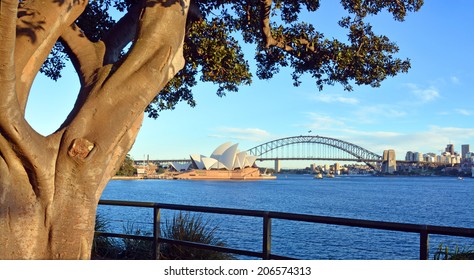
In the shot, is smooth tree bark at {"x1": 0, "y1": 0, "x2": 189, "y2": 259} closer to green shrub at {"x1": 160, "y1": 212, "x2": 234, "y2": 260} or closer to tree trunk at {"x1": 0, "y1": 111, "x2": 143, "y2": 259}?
tree trunk at {"x1": 0, "y1": 111, "x2": 143, "y2": 259}

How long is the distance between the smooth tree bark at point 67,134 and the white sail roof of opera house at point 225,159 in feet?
355

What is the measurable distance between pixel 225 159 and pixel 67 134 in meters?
113

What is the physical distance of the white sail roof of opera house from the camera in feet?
376

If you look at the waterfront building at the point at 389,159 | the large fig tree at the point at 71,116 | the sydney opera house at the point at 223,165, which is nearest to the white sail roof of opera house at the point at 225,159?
the sydney opera house at the point at 223,165

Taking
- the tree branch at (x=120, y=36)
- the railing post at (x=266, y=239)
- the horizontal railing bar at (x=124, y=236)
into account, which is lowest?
the horizontal railing bar at (x=124, y=236)

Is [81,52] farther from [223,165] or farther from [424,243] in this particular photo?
[223,165]

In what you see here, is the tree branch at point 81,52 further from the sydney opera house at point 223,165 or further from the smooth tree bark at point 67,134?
the sydney opera house at point 223,165

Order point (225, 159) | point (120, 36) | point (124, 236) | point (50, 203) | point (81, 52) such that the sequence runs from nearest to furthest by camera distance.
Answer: point (50, 203) → point (81, 52) → point (120, 36) → point (124, 236) → point (225, 159)

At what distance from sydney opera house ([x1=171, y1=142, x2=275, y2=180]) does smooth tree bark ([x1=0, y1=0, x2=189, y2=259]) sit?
108 meters

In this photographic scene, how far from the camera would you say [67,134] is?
422cm

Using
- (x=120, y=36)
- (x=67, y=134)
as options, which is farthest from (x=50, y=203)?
(x=120, y=36)

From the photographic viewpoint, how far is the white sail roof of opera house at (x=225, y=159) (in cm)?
11456

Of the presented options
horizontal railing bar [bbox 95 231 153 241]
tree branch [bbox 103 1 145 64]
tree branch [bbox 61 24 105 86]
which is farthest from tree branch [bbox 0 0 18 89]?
horizontal railing bar [bbox 95 231 153 241]
